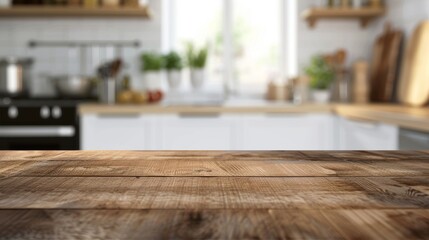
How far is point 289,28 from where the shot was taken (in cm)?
476

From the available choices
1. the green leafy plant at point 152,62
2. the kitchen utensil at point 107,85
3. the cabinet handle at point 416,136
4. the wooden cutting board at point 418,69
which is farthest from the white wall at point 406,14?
the kitchen utensil at point 107,85

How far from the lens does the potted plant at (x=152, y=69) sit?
446 cm

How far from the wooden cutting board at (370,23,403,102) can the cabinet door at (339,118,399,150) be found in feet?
1.72

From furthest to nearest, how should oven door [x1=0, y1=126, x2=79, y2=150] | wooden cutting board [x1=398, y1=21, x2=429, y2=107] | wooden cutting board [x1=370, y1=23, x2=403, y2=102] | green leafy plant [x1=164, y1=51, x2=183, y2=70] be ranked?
green leafy plant [x1=164, y1=51, x2=183, y2=70]
wooden cutting board [x1=370, y1=23, x2=403, y2=102]
oven door [x1=0, y1=126, x2=79, y2=150]
wooden cutting board [x1=398, y1=21, x2=429, y2=107]

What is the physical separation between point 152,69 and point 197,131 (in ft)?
2.77

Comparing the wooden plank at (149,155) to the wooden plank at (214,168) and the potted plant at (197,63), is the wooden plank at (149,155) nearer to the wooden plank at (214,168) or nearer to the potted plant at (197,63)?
the wooden plank at (214,168)

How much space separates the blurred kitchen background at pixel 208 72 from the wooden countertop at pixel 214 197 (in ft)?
7.26

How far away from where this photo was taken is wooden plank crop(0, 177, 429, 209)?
30.3 inches

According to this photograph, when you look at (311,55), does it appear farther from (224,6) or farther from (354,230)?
(354,230)

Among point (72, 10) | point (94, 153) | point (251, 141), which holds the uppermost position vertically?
point (72, 10)

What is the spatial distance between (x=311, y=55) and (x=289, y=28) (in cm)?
29

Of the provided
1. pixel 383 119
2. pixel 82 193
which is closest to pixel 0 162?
pixel 82 193

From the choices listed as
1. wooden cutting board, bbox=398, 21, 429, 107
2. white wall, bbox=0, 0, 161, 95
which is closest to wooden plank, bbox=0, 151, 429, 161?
wooden cutting board, bbox=398, 21, 429, 107

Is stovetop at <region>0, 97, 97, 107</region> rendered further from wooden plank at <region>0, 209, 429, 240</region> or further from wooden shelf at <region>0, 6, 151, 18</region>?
wooden plank at <region>0, 209, 429, 240</region>
